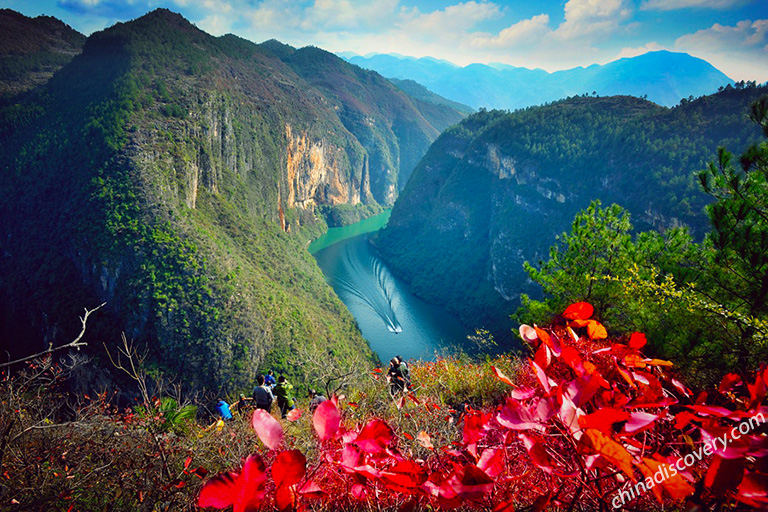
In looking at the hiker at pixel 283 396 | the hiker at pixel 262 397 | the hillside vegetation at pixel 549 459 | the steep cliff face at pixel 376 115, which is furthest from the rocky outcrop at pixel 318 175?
the hillside vegetation at pixel 549 459

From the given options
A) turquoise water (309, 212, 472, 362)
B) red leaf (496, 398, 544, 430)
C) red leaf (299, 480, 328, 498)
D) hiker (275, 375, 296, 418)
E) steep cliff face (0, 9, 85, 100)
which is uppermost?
steep cliff face (0, 9, 85, 100)

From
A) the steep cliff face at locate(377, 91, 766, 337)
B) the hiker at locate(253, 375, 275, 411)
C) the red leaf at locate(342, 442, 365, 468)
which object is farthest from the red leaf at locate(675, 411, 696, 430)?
the steep cliff face at locate(377, 91, 766, 337)

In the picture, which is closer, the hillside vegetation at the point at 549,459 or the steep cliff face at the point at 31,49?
the hillside vegetation at the point at 549,459

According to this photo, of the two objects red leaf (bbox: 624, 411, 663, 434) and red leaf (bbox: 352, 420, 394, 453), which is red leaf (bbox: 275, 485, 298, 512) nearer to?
red leaf (bbox: 352, 420, 394, 453)

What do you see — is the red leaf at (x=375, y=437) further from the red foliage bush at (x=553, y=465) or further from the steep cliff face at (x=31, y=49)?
the steep cliff face at (x=31, y=49)

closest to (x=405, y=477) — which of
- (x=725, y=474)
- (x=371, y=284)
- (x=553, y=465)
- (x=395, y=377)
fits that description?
(x=553, y=465)

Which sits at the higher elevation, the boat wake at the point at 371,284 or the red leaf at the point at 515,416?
the red leaf at the point at 515,416

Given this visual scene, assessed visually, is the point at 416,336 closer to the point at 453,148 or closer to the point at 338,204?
the point at 453,148

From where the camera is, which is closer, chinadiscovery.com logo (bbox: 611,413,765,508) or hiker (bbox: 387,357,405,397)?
chinadiscovery.com logo (bbox: 611,413,765,508)
